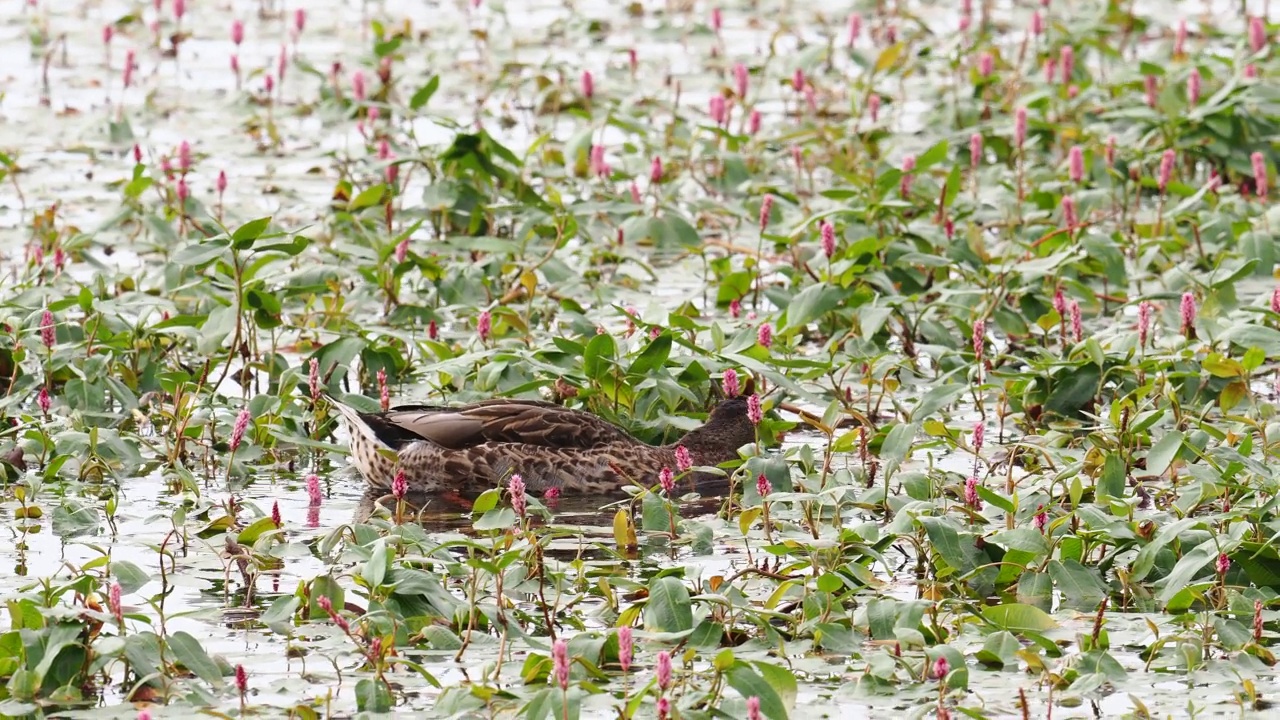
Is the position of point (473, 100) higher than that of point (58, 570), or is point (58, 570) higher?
point (473, 100)

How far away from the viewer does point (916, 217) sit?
1252cm

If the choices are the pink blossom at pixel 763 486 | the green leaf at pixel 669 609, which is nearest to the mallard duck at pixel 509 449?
the pink blossom at pixel 763 486

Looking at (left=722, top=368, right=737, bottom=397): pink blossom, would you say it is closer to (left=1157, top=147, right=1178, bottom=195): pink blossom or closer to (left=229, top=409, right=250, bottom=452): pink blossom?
(left=229, top=409, right=250, bottom=452): pink blossom

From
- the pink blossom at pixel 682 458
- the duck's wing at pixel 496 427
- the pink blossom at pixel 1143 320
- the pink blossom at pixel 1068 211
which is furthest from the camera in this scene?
the pink blossom at pixel 1068 211

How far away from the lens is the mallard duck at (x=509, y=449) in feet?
31.0

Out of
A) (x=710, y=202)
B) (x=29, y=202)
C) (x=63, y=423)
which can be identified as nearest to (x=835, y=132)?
(x=710, y=202)

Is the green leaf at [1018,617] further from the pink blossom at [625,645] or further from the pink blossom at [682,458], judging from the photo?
the pink blossom at [682,458]

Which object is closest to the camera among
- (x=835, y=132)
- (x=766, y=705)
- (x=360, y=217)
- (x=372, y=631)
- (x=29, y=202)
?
(x=766, y=705)

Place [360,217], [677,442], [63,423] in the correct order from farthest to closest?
[360,217]
[677,442]
[63,423]

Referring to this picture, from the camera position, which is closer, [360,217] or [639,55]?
[360,217]

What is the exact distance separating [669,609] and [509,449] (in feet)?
8.98

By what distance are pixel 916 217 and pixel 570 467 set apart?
372 centimetres

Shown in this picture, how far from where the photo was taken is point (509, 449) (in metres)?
9.48

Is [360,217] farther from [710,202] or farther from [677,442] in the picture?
[677,442]
